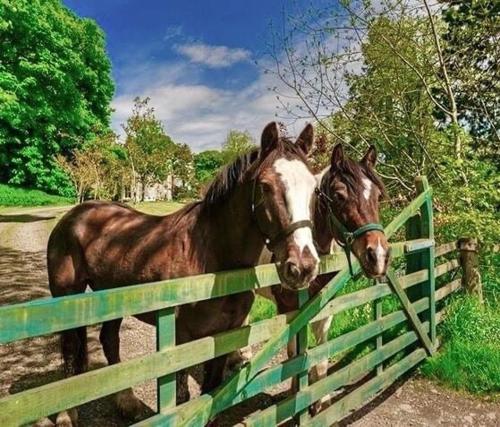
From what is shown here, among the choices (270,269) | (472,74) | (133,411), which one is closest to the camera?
(270,269)

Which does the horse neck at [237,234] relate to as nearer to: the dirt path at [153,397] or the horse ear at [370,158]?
the horse ear at [370,158]

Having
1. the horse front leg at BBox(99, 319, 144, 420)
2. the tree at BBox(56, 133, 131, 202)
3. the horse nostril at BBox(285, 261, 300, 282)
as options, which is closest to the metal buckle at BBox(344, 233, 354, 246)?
the horse nostril at BBox(285, 261, 300, 282)

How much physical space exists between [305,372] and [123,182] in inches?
1207

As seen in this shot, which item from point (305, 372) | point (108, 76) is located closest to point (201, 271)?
point (305, 372)

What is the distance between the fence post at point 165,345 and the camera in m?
2.03

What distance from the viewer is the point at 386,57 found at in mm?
7000

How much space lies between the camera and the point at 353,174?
135 inches

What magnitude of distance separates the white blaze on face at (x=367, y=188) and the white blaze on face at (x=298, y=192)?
1.11 m

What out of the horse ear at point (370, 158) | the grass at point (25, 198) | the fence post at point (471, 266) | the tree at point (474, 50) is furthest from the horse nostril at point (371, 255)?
the grass at point (25, 198)

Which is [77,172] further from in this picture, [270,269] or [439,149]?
[270,269]

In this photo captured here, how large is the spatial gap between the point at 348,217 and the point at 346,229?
0.09 meters

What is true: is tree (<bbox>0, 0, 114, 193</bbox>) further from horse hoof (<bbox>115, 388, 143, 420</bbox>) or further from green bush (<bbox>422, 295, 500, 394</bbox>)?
green bush (<bbox>422, 295, 500, 394</bbox>)

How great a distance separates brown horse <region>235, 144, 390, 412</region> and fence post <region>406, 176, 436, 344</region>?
165 centimetres

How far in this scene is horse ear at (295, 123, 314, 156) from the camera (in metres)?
2.71
